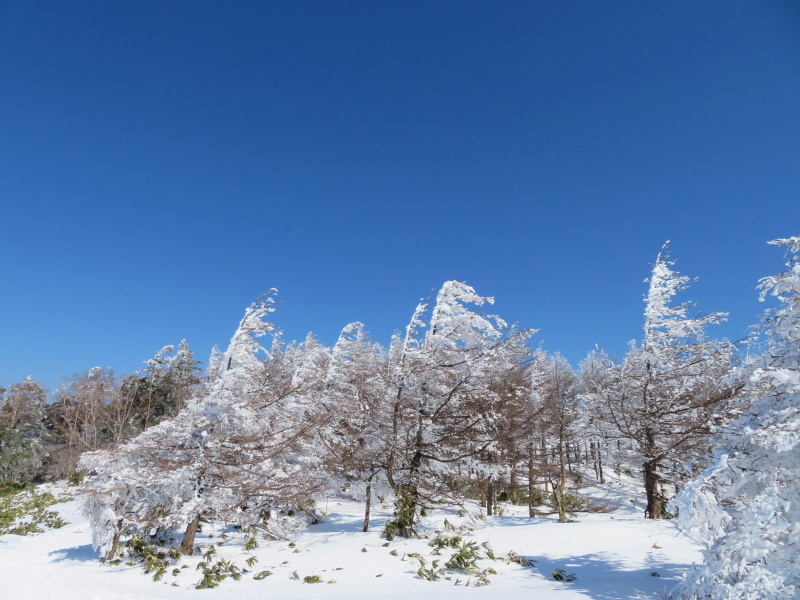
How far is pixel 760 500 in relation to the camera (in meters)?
6.02

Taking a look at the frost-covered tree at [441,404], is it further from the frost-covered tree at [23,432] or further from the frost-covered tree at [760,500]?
the frost-covered tree at [23,432]

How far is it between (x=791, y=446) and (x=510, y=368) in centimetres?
1280

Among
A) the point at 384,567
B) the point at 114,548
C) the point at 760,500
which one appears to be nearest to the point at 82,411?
the point at 114,548

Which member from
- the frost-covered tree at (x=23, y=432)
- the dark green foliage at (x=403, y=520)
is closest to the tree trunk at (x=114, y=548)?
the dark green foliage at (x=403, y=520)

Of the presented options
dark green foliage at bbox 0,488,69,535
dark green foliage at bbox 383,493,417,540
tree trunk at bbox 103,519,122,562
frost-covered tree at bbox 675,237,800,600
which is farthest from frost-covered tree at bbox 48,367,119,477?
frost-covered tree at bbox 675,237,800,600

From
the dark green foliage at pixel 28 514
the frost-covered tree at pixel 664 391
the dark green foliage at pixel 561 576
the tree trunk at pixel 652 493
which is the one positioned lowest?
the dark green foliage at pixel 28 514

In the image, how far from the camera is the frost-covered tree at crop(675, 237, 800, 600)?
588 centimetres

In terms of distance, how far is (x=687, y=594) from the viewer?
6531 millimetres

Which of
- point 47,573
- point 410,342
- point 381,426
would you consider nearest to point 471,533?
point 381,426

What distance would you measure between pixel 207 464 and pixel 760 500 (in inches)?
523

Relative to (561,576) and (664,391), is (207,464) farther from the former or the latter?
(664,391)

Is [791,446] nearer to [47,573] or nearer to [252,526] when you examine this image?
[252,526]

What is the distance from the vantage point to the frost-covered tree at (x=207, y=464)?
12.5 m

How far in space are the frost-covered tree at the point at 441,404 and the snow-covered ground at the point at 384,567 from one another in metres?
2.02
